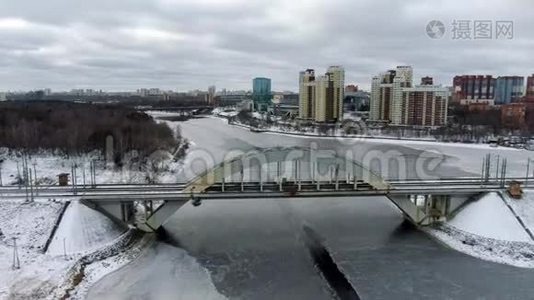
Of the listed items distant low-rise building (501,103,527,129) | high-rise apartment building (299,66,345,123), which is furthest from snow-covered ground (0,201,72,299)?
high-rise apartment building (299,66,345,123)

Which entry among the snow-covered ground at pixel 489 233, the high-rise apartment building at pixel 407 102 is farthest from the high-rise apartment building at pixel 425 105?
the snow-covered ground at pixel 489 233

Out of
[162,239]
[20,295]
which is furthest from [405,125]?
[20,295]

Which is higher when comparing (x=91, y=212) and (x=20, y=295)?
(x=91, y=212)

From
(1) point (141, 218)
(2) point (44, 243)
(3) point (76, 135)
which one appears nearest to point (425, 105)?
(3) point (76, 135)

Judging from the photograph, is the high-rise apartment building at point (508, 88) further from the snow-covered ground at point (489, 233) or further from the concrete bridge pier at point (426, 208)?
the concrete bridge pier at point (426, 208)

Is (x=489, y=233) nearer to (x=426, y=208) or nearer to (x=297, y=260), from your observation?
(x=426, y=208)

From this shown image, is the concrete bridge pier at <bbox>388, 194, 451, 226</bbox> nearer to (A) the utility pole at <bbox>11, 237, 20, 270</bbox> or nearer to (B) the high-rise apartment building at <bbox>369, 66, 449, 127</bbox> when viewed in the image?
(A) the utility pole at <bbox>11, 237, 20, 270</bbox>

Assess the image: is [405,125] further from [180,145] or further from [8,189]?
[8,189]
